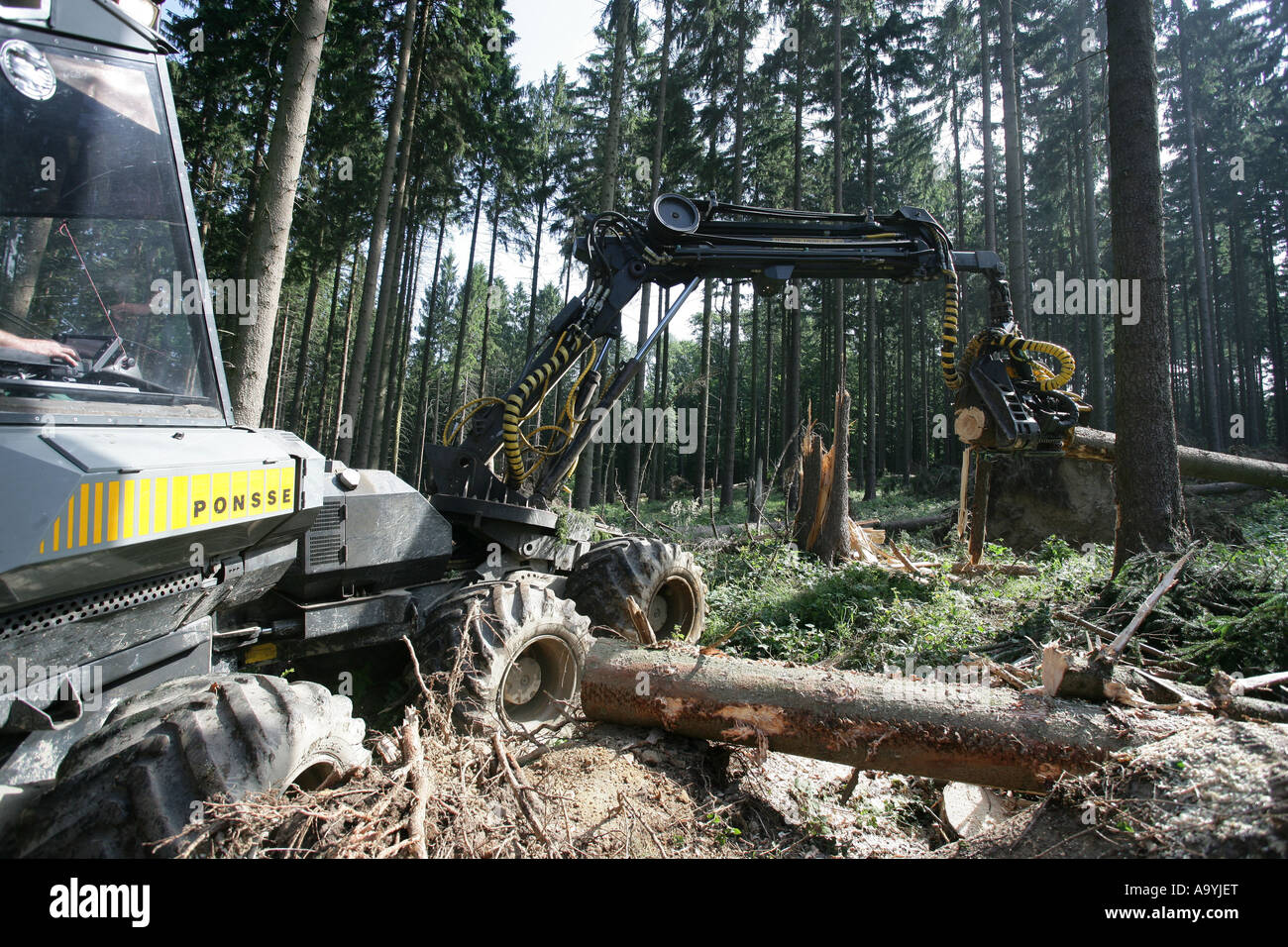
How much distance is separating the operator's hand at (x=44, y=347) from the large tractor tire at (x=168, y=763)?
1.25m

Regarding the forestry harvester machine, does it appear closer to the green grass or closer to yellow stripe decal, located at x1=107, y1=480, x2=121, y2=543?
yellow stripe decal, located at x1=107, y1=480, x2=121, y2=543

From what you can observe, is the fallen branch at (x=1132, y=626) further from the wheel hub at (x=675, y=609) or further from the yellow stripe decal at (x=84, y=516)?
the yellow stripe decal at (x=84, y=516)

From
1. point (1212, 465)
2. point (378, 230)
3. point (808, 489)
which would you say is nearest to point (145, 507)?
point (808, 489)

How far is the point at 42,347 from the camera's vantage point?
2.37 m

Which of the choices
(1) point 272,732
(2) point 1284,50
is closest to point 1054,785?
(1) point 272,732

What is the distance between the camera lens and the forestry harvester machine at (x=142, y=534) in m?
2.03

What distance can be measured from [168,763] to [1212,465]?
12451mm

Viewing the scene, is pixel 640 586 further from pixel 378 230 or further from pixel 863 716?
pixel 378 230

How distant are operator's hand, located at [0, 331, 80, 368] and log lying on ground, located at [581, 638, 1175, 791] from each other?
2.99m

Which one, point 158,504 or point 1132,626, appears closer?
point 158,504

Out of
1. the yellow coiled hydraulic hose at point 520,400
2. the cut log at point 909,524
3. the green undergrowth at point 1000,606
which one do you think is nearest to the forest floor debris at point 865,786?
the green undergrowth at point 1000,606

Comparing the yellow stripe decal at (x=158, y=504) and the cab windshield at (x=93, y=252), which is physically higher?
the cab windshield at (x=93, y=252)

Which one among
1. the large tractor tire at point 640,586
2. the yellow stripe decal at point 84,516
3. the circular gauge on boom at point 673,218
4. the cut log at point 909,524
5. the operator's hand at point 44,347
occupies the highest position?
the circular gauge on boom at point 673,218
